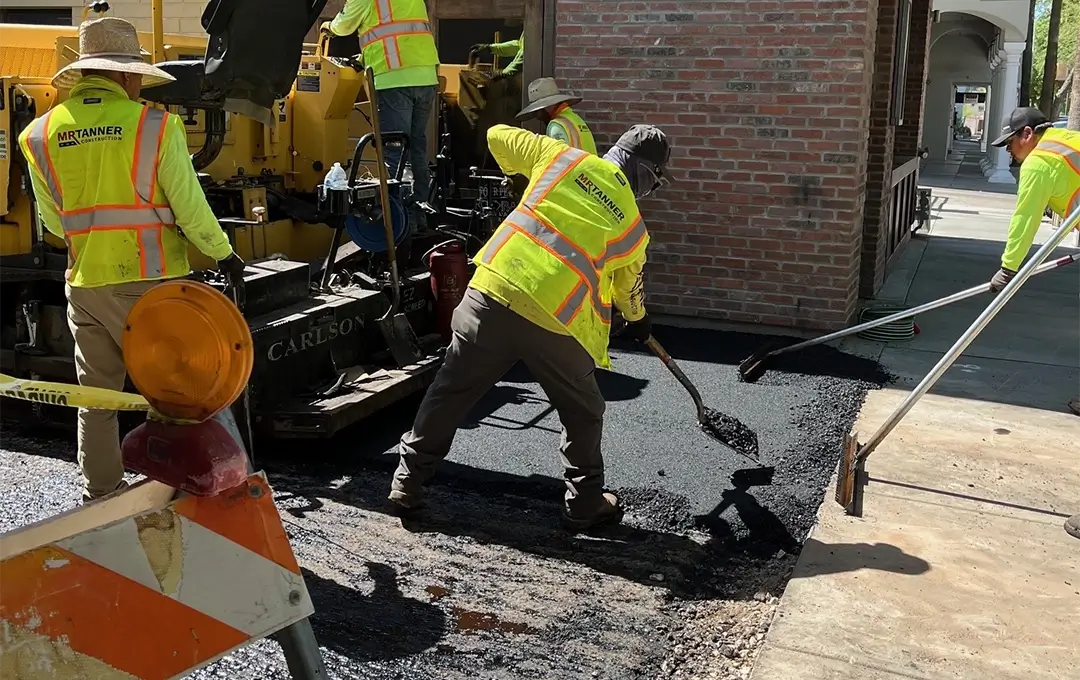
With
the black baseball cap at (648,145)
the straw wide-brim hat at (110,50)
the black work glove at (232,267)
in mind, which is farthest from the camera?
the black baseball cap at (648,145)

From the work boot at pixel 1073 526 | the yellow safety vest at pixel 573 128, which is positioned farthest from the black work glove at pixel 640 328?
the yellow safety vest at pixel 573 128

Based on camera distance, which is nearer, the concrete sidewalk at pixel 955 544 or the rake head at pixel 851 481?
the concrete sidewalk at pixel 955 544

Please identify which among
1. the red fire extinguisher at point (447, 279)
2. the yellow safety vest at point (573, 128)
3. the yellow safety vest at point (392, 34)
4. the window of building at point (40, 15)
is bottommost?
the red fire extinguisher at point (447, 279)

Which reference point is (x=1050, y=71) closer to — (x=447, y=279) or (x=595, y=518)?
(x=447, y=279)

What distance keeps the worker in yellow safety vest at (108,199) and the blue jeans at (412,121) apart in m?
2.95

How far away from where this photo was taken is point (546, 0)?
8.31 metres

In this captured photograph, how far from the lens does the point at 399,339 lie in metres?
5.75

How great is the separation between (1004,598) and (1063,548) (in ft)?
2.12

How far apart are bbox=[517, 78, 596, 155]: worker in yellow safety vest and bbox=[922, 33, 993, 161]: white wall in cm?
2818

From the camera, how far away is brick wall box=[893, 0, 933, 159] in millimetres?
11461

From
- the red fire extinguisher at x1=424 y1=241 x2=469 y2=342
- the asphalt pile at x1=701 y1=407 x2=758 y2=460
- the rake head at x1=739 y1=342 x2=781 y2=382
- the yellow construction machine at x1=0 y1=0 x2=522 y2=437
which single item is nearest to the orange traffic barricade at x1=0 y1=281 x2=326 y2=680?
the yellow construction machine at x1=0 y1=0 x2=522 y2=437

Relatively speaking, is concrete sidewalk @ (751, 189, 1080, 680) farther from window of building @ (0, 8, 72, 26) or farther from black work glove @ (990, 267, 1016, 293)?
window of building @ (0, 8, 72, 26)

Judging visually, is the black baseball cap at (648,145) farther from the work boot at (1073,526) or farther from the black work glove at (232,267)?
the work boot at (1073,526)

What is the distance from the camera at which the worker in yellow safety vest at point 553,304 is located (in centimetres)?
407
